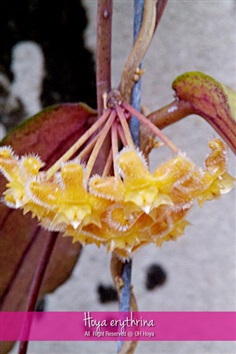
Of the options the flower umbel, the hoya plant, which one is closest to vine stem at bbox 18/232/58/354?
the hoya plant

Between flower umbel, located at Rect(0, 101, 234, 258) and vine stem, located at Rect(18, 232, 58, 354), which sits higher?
flower umbel, located at Rect(0, 101, 234, 258)

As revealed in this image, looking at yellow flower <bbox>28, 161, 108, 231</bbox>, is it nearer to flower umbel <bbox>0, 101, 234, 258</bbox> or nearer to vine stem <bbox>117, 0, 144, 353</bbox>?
flower umbel <bbox>0, 101, 234, 258</bbox>

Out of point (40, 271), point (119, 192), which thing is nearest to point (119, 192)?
point (119, 192)

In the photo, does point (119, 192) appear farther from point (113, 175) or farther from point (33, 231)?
point (33, 231)

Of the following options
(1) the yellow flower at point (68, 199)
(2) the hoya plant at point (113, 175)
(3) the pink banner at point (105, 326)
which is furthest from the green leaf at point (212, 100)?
(3) the pink banner at point (105, 326)

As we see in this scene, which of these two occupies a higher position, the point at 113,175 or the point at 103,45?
the point at 103,45

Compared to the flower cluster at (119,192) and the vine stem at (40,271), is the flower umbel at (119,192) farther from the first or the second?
the vine stem at (40,271)
